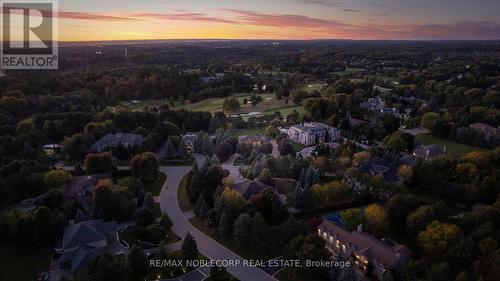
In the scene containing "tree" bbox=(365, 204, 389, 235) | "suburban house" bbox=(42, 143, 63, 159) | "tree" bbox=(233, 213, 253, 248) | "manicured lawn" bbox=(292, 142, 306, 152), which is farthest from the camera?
"manicured lawn" bbox=(292, 142, 306, 152)

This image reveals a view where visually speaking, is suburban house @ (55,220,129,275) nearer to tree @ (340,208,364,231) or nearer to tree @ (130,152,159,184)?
tree @ (130,152,159,184)

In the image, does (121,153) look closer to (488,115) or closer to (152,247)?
(152,247)

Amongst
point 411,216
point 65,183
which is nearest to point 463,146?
point 411,216

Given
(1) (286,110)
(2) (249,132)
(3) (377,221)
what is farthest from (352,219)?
(1) (286,110)

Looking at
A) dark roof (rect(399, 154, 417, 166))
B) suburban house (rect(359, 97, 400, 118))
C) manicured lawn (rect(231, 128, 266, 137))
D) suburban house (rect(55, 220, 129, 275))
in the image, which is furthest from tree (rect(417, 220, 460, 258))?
suburban house (rect(359, 97, 400, 118))

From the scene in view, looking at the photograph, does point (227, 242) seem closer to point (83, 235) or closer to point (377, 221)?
point (83, 235)

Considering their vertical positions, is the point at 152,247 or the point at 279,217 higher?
the point at 279,217
